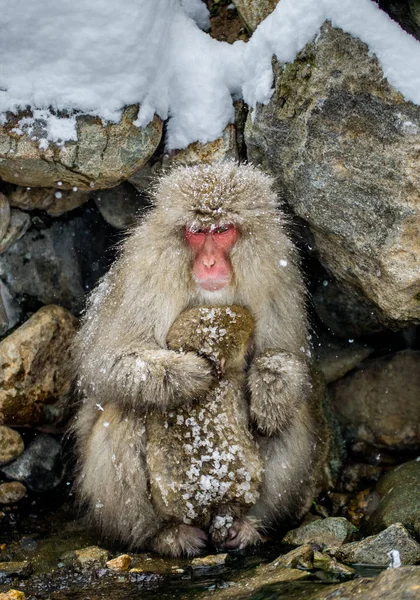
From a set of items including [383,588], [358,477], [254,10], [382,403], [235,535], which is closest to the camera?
[383,588]

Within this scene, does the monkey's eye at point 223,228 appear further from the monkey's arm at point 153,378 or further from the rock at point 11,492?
the rock at point 11,492

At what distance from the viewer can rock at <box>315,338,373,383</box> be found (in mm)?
4207

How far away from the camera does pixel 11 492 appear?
3.73 metres

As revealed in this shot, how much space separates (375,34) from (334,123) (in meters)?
0.35

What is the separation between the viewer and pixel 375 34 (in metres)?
2.96

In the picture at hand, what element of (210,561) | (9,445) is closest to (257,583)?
(210,561)

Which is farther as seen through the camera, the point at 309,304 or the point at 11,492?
the point at 309,304

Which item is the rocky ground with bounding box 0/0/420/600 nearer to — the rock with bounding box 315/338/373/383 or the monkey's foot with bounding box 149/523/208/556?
the rock with bounding box 315/338/373/383

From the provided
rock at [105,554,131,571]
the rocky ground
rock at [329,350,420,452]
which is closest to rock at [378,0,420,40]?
the rocky ground

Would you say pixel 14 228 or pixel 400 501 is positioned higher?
pixel 400 501

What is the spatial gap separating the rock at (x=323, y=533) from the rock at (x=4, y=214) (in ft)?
6.06

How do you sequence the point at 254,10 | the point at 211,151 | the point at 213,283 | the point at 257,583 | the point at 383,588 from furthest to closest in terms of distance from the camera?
the point at 211,151 < the point at 254,10 < the point at 213,283 < the point at 257,583 < the point at 383,588

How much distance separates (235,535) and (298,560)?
0.54 metres

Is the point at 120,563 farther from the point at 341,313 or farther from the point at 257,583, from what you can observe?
the point at 341,313
